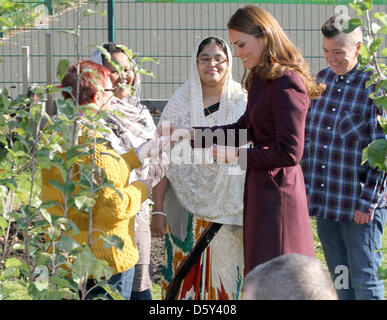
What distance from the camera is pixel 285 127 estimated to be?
9.96 ft

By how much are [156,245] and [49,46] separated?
8.74 feet

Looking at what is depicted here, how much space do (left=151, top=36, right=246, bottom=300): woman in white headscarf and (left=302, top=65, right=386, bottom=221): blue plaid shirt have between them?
0.41m

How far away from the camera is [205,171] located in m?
4.09

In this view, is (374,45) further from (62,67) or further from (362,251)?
(362,251)

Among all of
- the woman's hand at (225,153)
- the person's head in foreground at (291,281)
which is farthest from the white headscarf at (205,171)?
the person's head in foreground at (291,281)

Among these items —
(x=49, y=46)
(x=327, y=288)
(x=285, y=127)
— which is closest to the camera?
(x=327, y=288)

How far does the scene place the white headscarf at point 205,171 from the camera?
3.98m

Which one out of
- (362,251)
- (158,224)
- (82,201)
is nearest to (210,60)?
(158,224)

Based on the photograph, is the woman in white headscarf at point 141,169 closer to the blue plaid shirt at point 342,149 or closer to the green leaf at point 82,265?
the blue plaid shirt at point 342,149

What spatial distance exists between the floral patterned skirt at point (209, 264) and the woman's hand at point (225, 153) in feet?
2.88

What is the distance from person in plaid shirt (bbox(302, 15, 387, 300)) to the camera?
12.7 feet

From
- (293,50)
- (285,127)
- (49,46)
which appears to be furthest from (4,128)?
(49,46)
